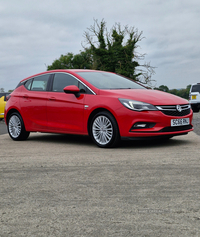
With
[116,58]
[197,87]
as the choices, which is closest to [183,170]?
[197,87]

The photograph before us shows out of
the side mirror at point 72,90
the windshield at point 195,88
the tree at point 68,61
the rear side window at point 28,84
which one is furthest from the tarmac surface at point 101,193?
the tree at point 68,61

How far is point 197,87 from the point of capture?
25359mm

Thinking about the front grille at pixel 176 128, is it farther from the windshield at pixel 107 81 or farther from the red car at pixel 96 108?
the windshield at pixel 107 81

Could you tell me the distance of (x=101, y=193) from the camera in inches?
158

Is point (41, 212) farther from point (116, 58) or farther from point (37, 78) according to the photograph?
point (116, 58)

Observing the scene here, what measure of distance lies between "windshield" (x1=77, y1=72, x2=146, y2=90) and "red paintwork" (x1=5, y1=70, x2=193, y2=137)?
0.60 feet

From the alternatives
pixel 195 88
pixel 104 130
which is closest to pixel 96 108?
pixel 104 130

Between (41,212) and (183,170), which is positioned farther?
(183,170)

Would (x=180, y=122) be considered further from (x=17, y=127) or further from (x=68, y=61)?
(x=68, y=61)

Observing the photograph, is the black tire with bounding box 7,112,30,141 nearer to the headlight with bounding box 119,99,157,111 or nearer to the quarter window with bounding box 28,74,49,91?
the quarter window with bounding box 28,74,49,91

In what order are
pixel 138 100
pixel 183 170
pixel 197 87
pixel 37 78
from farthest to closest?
pixel 197 87 < pixel 37 78 < pixel 138 100 < pixel 183 170

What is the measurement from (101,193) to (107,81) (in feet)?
14.9

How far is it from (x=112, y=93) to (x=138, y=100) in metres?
0.57

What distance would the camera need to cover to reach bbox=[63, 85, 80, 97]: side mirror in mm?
7793
